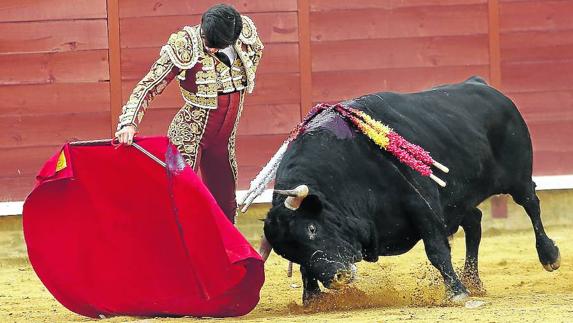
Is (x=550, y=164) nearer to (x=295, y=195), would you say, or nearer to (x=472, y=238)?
(x=472, y=238)

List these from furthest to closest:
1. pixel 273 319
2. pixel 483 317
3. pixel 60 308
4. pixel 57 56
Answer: pixel 57 56
pixel 60 308
pixel 273 319
pixel 483 317

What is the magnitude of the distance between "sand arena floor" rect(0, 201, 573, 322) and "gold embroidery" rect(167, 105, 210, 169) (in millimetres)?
737

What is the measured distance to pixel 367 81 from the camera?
9031 millimetres

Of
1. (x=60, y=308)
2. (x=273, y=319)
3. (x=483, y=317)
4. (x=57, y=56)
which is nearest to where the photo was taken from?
(x=483, y=317)

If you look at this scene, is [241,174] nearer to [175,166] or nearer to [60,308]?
[60,308]

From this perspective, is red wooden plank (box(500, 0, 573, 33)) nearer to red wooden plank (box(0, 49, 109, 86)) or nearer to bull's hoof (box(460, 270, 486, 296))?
red wooden plank (box(0, 49, 109, 86))

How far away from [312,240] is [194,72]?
3.40ft

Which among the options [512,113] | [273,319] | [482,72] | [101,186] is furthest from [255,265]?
[482,72]

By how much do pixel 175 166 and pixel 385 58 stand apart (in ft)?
12.3

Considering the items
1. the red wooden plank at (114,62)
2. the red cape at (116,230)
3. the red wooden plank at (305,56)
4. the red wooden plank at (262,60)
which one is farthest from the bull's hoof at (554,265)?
the red wooden plank at (114,62)

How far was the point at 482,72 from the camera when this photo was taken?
9.19 metres

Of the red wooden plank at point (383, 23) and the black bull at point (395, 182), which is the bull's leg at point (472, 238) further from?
the red wooden plank at point (383, 23)

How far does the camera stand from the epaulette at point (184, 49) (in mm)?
5703

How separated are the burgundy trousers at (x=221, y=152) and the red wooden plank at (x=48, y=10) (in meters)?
3.01
